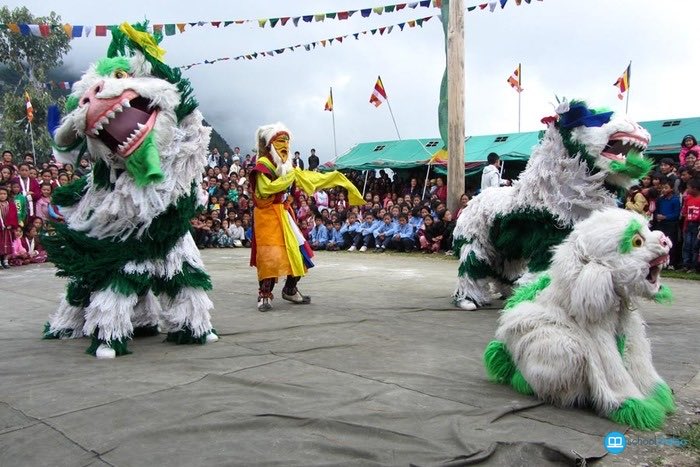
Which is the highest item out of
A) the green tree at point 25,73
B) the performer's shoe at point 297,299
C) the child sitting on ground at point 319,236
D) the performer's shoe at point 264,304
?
the green tree at point 25,73

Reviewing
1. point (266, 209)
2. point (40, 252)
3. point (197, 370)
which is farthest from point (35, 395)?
point (40, 252)

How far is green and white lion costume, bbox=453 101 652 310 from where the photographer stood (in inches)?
143

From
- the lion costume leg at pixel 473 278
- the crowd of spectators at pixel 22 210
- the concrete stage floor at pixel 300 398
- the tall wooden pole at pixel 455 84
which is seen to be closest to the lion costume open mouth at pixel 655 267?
the concrete stage floor at pixel 300 398

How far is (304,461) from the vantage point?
177cm

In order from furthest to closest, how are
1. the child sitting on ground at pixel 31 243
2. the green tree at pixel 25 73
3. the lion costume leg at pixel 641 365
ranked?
the green tree at pixel 25 73, the child sitting on ground at pixel 31 243, the lion costume leg at pixel 641 365

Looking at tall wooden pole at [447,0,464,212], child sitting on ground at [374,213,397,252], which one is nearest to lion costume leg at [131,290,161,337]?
tall wooden pole at [447,0,464,212]

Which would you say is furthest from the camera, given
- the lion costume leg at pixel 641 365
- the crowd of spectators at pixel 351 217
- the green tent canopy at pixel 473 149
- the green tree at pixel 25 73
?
the green tree at pixel 25 73

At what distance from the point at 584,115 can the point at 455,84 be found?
15.2 feet

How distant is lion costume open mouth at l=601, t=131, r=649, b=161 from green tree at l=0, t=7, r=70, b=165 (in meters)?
19.6

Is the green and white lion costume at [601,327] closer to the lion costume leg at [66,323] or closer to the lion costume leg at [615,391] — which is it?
the lion costume leg at [615,391]

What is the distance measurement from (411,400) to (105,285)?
1858mm

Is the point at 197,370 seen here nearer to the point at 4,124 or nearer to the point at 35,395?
the point at 35,395

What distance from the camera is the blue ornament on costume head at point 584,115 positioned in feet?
12.0

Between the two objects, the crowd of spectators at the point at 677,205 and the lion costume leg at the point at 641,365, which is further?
the crowd of spectators at the point at 677,205
